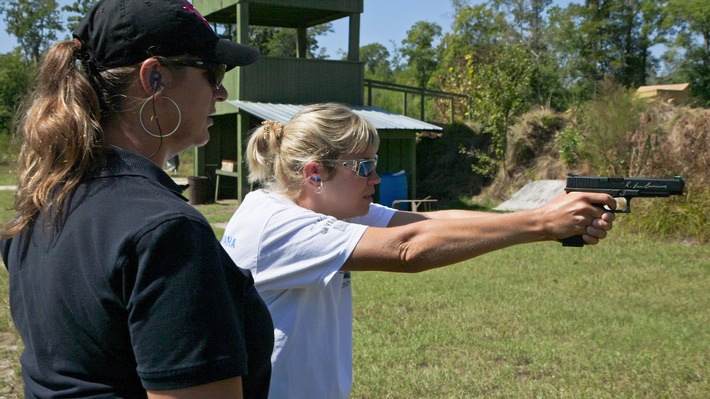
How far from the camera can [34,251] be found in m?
1.42

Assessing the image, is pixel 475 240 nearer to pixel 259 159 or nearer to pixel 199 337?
pixel 259 159

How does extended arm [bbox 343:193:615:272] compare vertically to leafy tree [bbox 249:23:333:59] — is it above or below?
below

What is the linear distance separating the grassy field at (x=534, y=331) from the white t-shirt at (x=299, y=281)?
243cm

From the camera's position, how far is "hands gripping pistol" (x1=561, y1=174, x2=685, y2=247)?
2889 millimetres

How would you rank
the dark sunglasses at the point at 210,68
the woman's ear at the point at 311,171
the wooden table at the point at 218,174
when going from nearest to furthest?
the dark sunglasses at the point at 210,68
the woman's ear at the point at 311,171
the wooden table at the point at 218,174

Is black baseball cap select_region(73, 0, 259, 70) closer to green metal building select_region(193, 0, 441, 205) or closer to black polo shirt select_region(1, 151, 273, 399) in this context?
black polo shirt select_region(1, 151, 273, 399)

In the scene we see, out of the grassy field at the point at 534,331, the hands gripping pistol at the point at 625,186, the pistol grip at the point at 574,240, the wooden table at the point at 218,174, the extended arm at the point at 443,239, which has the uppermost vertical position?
the hands gripping pistol at the point at 625,186

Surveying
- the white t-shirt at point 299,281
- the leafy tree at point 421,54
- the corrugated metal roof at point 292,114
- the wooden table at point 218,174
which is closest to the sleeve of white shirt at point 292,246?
the white t-shirt at point 299,281

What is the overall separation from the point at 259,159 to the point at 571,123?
49.5 feet

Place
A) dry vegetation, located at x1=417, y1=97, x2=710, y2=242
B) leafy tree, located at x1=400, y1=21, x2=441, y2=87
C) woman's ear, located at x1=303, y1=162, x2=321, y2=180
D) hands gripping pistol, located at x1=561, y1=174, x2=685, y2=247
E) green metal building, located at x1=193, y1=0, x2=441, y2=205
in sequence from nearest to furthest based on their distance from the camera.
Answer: woman's ear, located at x1=303, y1=162, x2=321, y2=180 → hands gripping pistol, located at x1=561, y1=174, x2=685, y2=247 → dry vegetation, located at x1=417, y1=97, x2=710, y2=242 → green metal building, located at x1=193, y1=0, x2=441, y2=205 → leafy tree, located at x1=400, y1=21, x2=441, y2=87

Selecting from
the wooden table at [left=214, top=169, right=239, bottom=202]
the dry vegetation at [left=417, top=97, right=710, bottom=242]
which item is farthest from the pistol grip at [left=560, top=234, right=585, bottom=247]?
the wooden table at [left=214, top=169, right=239, bottom=202]

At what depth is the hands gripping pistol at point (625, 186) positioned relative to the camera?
2889 mm

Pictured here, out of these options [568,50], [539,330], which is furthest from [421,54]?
[539,330]

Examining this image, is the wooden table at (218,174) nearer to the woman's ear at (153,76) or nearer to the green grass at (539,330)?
the green grass at (539,330)
